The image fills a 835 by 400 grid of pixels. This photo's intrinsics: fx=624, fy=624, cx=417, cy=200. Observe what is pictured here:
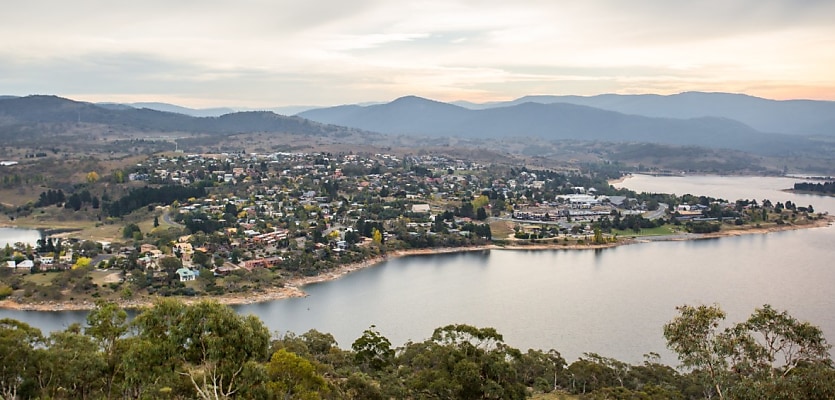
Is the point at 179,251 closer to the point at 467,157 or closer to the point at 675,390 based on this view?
the point at 675,390

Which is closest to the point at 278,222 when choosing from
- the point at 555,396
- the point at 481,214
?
the point at 481,214

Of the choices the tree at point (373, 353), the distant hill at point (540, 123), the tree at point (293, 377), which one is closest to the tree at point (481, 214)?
the tree at point (373, 353)

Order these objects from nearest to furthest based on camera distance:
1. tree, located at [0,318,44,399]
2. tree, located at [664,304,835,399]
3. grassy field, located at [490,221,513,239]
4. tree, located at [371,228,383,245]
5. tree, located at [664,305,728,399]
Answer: tree, located at [664,304,835,399]
tree, located at [664,305,728,399]
tree, located at [0,318,44,399]
tree, located at [371,228,383,245]
grassy field, located at [490,221,513,239]

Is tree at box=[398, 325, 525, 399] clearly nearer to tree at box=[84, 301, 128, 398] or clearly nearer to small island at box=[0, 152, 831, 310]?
tree at box=[84, 301, 128, 398]

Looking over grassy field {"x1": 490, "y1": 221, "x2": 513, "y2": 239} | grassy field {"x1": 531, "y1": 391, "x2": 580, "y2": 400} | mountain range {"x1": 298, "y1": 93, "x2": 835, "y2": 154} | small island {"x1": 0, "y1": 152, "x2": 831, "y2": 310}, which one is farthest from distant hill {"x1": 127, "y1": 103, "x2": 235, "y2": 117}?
grassy field {"x1": 531, "y1": 391, "x2": 580, "y2": 400}

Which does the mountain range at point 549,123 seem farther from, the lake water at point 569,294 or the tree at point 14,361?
the tree at point 14,361

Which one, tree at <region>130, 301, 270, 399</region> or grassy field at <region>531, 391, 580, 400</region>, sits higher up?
tree at <region>130, 301, 270, 399</region>

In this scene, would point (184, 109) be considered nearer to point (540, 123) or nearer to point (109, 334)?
point (540, 123)
